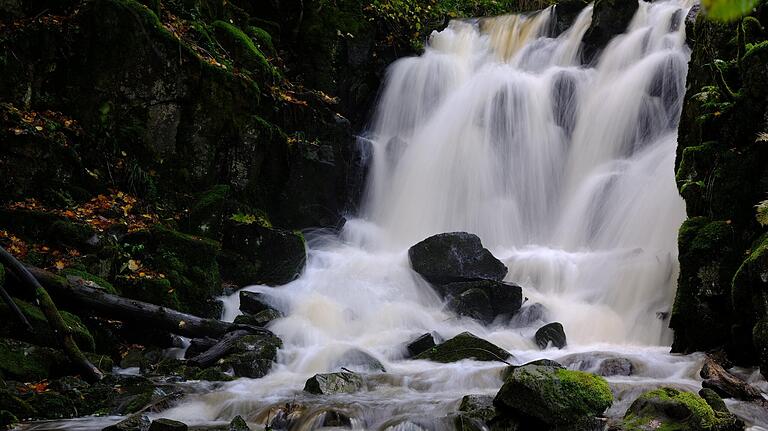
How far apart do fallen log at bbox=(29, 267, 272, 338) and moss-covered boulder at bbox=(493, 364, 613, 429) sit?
14.3 feet

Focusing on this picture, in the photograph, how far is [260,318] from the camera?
8.84m

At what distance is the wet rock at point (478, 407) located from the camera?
5055 millimetres

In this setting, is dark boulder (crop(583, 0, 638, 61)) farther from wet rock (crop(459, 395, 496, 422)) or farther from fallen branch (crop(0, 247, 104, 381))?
fallen branch (crop(0, 247, 104, 381))

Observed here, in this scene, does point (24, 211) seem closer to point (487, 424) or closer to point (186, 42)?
point (186, 42)

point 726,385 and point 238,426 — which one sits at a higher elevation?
point 726,385

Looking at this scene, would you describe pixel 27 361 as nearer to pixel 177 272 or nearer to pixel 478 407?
pixel 177 272

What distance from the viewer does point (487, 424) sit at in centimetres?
492

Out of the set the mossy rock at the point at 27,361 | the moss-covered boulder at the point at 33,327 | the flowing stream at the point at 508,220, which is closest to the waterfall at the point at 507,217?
the flowing stream at the point at 508,220

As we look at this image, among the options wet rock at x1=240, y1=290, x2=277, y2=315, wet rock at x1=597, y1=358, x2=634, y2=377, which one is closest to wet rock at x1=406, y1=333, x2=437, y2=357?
wet rock at x1=597, y1=358, x2=634, y2=377

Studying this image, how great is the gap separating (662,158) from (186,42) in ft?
33.7

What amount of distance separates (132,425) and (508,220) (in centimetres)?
1093

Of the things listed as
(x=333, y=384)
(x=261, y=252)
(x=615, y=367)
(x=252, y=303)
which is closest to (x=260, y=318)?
(x=252, y=303)

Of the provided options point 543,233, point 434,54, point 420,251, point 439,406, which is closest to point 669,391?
point 439,406

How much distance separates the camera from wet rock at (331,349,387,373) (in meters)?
7.47
